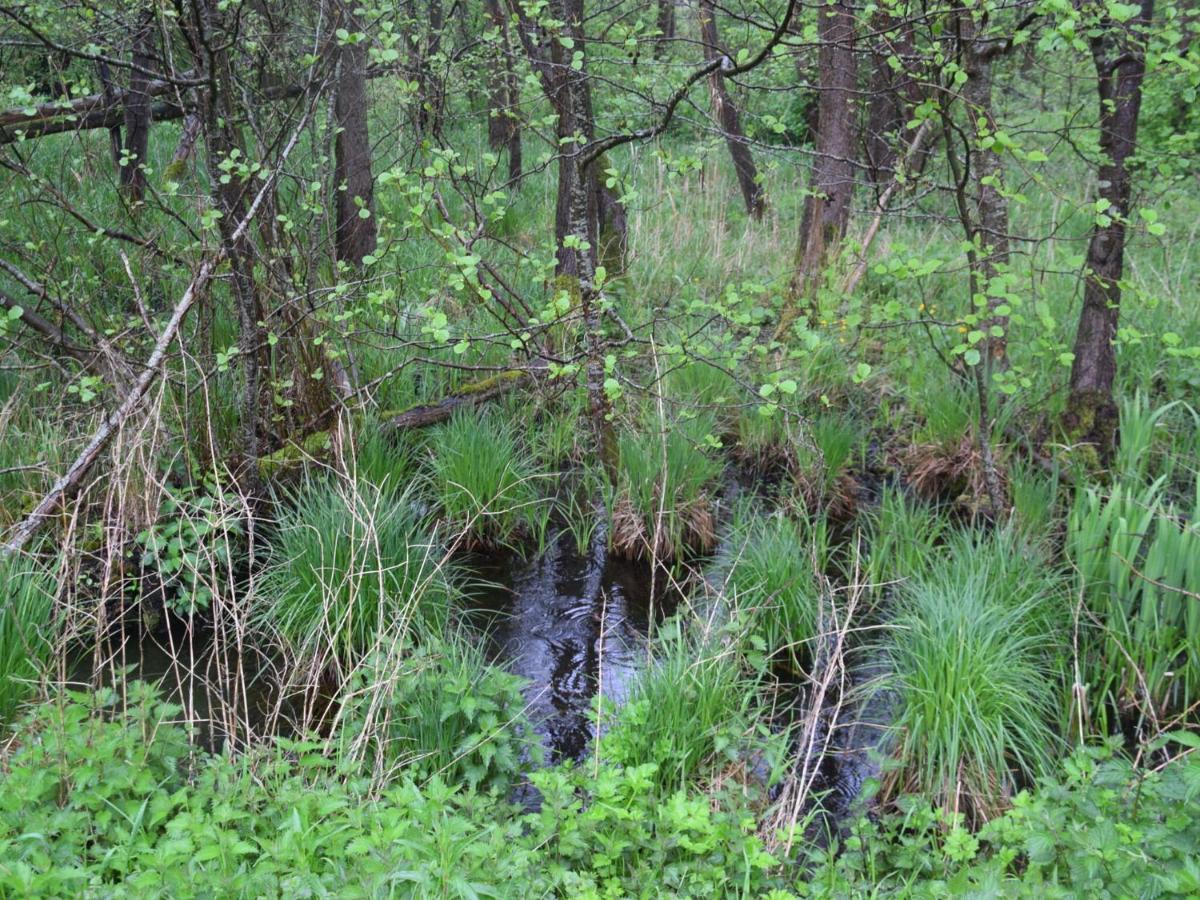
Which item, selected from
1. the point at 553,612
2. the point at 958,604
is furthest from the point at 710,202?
the point at 958,604

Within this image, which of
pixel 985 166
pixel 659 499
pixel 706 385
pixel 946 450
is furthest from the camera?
pixel 706 385

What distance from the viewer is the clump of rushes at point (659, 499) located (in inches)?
213

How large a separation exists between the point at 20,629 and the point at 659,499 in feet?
10.6

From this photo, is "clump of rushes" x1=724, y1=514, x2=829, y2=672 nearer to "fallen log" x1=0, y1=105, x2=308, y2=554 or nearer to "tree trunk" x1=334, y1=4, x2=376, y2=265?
"fallen log" x1=0, y1=105, x2=308, y2=554

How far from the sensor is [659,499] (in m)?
5.52

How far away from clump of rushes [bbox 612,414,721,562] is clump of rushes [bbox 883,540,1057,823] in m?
1.65

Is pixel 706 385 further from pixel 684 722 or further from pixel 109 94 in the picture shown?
pixel 109 94

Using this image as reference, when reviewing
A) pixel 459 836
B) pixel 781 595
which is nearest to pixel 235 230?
pixel 781 595

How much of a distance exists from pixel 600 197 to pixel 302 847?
5593 millimetres

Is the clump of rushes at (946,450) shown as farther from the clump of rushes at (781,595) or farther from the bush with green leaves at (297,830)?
the bush with green leaves at (297,830)

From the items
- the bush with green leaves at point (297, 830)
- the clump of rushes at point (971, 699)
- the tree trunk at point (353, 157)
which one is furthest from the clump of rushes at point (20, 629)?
the tree trunk at point (353, 157)

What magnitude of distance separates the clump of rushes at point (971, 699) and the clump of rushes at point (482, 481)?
2.32m

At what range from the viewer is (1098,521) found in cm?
404

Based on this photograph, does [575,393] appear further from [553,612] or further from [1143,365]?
[1143,365]
